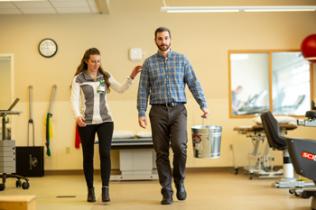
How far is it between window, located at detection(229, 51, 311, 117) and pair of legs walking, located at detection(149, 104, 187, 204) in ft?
11.9

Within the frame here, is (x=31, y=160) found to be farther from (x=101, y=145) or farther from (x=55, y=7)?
(x=101, y=145)

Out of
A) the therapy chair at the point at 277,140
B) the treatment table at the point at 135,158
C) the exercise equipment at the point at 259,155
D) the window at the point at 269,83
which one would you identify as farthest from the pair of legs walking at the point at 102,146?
the window at the point at 269,83

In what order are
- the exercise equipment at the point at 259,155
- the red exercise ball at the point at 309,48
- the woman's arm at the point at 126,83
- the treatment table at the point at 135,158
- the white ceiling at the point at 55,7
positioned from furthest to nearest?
the red exercise ball at the point at 309,48 → the white ceiling at the point at 55,7 → the treatment table at the point at 135,158 → the exercise equipment at the point at 259,155 → the woman's arm at the point at 126,83

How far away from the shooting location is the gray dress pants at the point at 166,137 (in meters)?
4.51

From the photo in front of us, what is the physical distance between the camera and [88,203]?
15.4 ft

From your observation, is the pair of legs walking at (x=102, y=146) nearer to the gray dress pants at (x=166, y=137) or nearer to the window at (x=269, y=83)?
the gray dress pants at (x=166, y=137)

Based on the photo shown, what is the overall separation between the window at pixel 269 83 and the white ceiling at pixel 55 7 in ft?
7.76

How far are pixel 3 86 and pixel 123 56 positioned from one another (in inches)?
144

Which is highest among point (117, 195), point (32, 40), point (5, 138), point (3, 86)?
point (32, 40)

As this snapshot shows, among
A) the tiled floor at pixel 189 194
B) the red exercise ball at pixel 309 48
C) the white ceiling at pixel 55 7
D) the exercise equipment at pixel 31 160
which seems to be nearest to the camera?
the tiled floor at pixel 189 194

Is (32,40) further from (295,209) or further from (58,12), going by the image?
(295,209)

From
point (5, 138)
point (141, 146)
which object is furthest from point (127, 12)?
point (5, 138)

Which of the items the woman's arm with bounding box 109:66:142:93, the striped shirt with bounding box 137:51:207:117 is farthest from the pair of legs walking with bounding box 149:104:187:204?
the woman's arm with bounding box 109:66:142:93

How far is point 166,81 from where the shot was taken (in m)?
4.55
